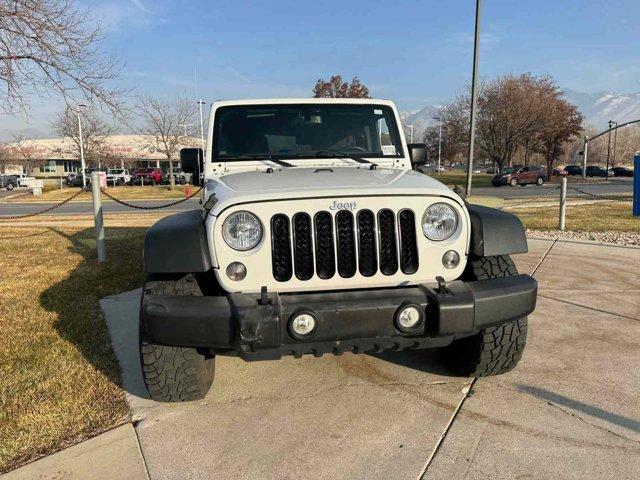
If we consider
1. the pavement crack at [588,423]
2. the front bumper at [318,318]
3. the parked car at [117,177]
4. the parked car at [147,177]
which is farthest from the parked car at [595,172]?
the front bumper at [318,318]

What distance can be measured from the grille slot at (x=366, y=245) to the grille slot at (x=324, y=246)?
156mm

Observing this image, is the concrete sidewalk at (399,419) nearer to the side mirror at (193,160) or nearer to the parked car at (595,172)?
the side mirror at (193,160)

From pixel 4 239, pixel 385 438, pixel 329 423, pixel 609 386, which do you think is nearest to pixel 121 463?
pixel 329 423

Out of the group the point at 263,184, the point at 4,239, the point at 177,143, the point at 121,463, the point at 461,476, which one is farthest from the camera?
the point at 177,143

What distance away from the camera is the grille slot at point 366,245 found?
2.74 meters

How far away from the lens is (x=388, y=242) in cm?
279

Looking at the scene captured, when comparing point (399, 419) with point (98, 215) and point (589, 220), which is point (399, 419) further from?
point (589, 220)

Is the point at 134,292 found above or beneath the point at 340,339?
beneath

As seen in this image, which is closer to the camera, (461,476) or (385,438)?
(461,476)

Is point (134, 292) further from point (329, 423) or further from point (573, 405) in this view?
point (573, 405)

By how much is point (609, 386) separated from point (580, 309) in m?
1.80

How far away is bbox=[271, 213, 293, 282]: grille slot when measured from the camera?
2695 mm

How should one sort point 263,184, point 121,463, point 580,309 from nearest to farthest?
1. point 121,463
2. point 263,184
3. point 580,309

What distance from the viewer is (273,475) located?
2438mm
